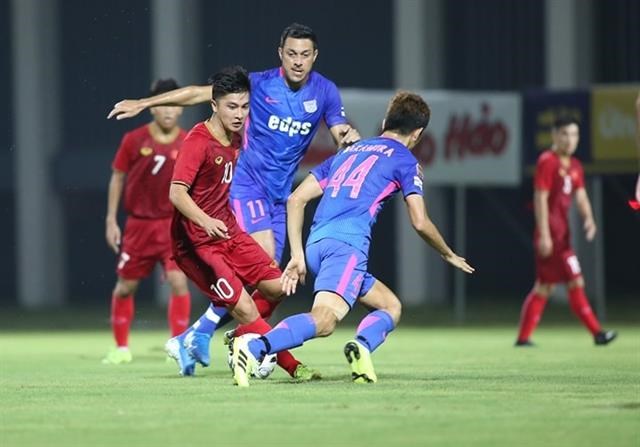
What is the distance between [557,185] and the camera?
16672mm

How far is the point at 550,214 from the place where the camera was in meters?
16.9

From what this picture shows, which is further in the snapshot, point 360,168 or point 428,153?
point 428,153

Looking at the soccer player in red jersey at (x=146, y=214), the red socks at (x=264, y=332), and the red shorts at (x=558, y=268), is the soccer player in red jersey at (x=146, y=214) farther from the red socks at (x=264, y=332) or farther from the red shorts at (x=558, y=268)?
the red shorts at (x=558, y=268)

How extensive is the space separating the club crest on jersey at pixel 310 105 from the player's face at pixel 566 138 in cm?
536

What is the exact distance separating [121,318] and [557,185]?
4792mm

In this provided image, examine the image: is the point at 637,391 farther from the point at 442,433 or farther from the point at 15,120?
the point at 15,120

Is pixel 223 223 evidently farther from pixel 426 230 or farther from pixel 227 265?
pixel 426 230

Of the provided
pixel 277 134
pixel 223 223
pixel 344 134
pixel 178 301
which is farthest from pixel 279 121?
pixel 178 301

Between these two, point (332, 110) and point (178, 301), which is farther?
point (178, 301)

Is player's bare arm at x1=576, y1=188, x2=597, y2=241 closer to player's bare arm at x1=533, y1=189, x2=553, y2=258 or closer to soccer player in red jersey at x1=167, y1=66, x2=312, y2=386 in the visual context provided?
player's bare arm at x1=533, y1=189, x2=553, y2=258

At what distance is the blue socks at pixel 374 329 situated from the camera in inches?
402

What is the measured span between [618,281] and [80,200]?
1138cm

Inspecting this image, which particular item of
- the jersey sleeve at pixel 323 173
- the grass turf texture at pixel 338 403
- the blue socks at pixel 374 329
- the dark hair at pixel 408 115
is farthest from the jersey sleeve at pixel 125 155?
the blue socks at pixel 374 329

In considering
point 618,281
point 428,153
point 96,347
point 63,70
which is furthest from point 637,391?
point 63,70
